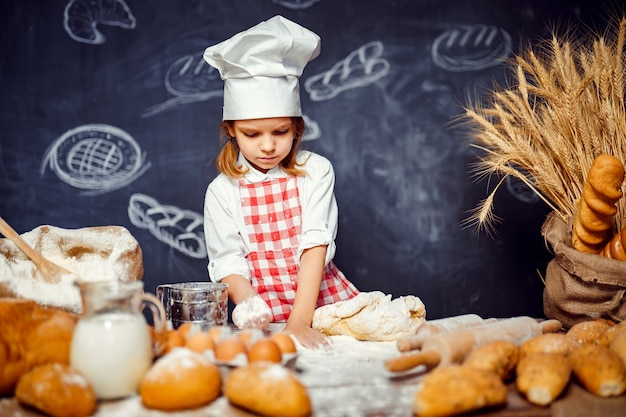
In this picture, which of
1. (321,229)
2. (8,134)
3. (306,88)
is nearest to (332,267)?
(321,229)

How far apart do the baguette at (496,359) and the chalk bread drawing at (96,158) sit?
1.95m

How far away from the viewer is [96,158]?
268cm

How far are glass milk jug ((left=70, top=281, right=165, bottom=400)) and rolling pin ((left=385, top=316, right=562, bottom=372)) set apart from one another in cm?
41

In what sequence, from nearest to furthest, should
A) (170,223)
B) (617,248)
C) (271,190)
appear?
(617,248), (271,190), (170,223)

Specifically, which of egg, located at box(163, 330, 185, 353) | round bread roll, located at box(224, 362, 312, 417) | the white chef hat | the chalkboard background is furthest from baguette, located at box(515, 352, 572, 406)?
the chalkboard background

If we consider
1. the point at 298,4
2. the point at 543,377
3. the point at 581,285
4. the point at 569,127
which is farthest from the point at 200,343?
the point at 298,4

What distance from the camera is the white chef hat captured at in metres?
1.75

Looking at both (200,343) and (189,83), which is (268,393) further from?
(189,83)

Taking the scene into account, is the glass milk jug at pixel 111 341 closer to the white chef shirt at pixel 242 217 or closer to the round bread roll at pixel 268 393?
the round bread roll at pixel 268 393

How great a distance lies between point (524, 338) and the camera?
1.25 meters

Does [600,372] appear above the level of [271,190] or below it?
below

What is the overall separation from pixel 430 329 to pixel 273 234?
841 millimetres

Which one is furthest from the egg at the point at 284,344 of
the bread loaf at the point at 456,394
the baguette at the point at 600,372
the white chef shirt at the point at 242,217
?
the white chef shirt at the point at 242,217

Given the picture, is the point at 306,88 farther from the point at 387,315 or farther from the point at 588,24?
the point at 387,315
